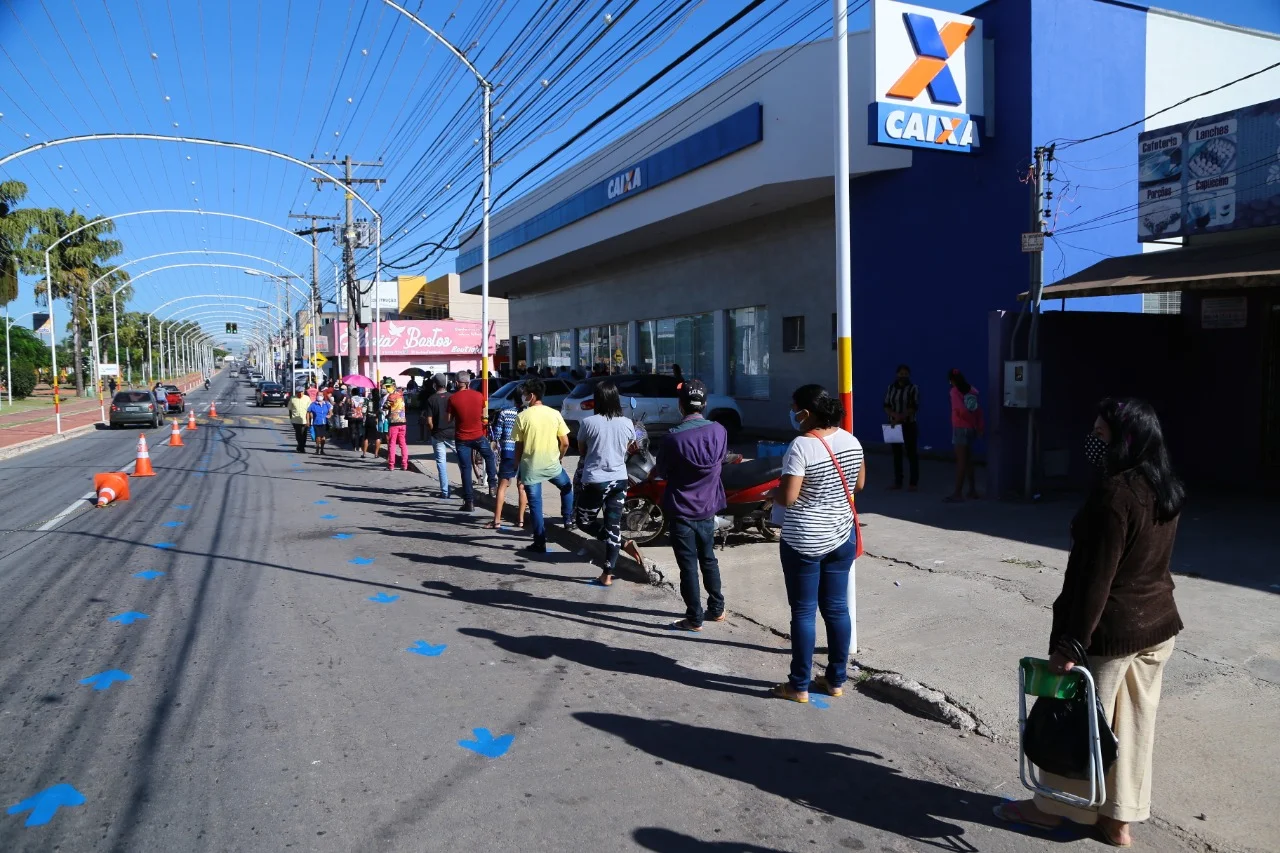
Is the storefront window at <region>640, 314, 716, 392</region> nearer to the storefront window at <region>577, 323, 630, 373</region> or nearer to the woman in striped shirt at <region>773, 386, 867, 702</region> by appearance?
the storefront window at <region>577, 323, 630, 373</region>

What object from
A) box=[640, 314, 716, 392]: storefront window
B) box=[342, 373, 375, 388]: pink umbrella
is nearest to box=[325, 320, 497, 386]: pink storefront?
box=[342, 373, 375, 388]: pink umbrella

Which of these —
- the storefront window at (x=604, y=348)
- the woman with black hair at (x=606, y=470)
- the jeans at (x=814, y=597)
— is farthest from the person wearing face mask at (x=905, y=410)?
the storefront window at (x=604, y=348)

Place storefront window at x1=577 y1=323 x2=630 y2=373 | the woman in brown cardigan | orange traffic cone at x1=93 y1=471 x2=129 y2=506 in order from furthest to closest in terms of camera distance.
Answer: storefront window at x1=577 y1=323 x2=630 y2=373 → orange traffic cone at x1=93 y1=471 x2=129 y2=506 → the woman in brown cardigan

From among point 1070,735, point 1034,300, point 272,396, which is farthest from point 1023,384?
point 272,396

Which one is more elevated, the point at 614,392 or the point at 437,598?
the point at 614,392

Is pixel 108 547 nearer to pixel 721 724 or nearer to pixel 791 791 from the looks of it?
pixel 721 724

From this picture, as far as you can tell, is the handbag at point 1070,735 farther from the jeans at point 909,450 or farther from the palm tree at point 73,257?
the palm tree at point 73,257

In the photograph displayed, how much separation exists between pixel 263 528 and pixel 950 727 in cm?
926

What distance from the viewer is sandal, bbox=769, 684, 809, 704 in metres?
5.45

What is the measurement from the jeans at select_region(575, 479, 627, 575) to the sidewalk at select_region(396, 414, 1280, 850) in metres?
0.66

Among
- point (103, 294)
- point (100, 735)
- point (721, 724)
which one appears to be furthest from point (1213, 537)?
point (103, 294)

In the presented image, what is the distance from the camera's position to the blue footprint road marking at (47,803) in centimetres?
399

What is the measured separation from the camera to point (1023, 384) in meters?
11.6

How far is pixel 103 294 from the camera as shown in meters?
74.5
